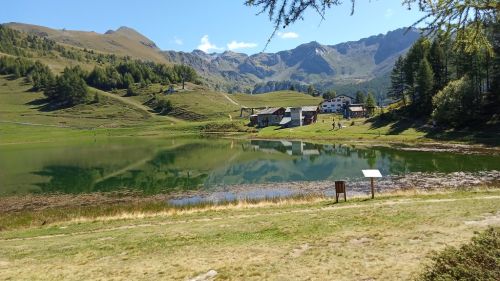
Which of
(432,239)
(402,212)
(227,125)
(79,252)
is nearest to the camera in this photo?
(432,239)

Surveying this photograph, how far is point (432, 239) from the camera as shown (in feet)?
51.8

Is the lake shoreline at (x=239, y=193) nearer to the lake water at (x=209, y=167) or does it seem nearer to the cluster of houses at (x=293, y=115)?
the lake water at (x=209, y=167)

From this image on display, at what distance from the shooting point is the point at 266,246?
17.6m

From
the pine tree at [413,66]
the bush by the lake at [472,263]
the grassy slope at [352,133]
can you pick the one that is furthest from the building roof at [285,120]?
the bush by the lake at [472,263]

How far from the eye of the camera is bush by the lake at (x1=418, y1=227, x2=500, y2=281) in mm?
9469

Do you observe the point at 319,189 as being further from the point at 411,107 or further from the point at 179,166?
the point at 411,107

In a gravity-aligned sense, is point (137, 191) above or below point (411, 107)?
below

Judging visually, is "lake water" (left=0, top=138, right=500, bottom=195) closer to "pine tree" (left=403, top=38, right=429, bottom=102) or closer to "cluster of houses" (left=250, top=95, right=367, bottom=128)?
"pine tree" (left=403, top=38, right=429, bottom=102)

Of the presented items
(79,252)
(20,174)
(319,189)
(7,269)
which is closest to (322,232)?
(79,252)

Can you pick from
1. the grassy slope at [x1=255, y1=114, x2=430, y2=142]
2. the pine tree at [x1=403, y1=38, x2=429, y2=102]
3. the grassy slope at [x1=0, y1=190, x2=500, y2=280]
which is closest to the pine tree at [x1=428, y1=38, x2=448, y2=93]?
the pine tree at [x1=403, y1=38, x2=429, y2=102]

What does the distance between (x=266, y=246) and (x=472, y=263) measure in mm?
9060

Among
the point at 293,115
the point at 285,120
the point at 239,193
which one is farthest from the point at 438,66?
the point at 239,193

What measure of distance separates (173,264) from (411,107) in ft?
327

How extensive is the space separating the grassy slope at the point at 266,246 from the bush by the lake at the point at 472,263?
181 centimetres
